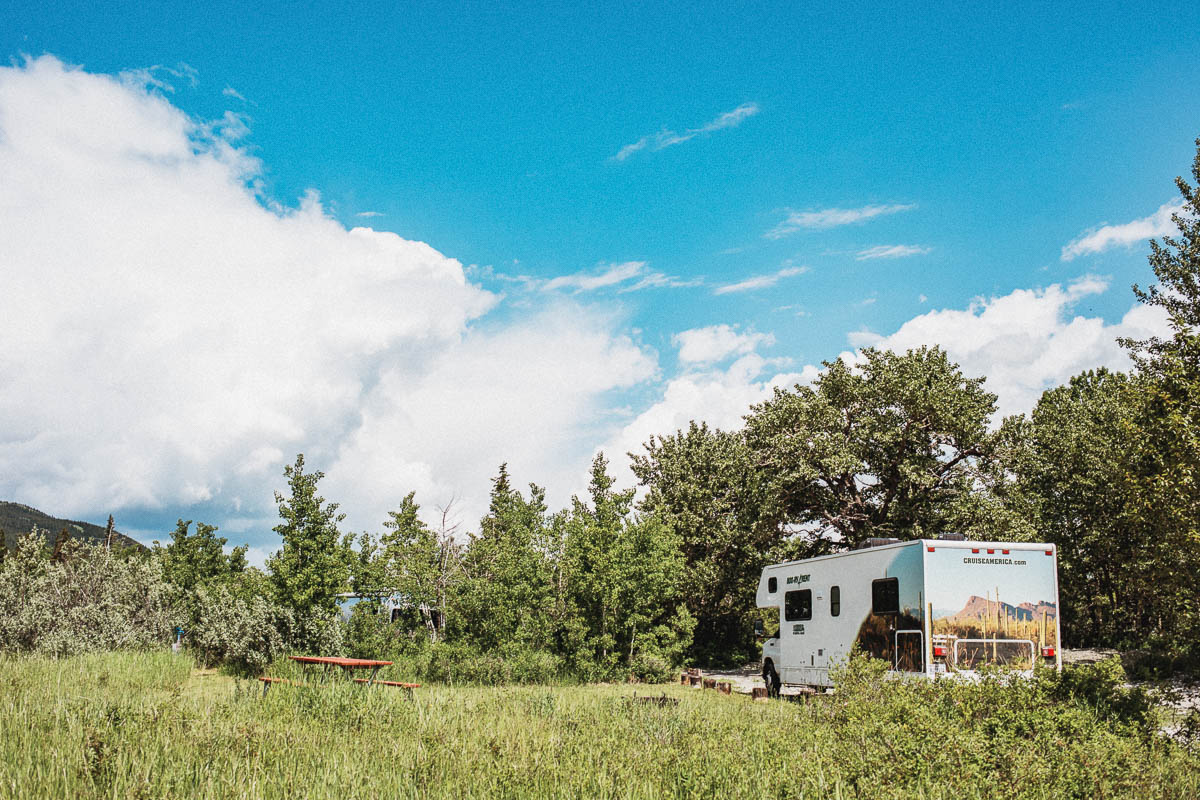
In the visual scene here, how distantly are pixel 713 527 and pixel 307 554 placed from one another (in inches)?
646

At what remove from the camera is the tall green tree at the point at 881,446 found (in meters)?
24.4

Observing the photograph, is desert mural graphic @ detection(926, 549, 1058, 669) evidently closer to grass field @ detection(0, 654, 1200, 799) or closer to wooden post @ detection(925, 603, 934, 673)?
wooden post @ detection(925, 603, 934, 673)

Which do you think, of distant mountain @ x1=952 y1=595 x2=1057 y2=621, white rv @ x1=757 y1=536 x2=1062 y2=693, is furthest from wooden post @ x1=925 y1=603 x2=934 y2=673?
distant mountain @ x1=952 y1=595 x2=1057 y2=621

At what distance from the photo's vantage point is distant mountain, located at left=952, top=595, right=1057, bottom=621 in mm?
13414

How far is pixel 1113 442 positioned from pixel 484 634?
19.2 metres

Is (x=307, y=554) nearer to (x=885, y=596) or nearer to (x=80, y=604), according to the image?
(x=80, y=604)

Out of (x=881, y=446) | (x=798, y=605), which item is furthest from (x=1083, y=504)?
(x=798, y=605)

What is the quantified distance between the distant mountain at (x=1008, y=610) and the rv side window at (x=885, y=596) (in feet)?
3.32

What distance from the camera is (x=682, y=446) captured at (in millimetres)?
33750

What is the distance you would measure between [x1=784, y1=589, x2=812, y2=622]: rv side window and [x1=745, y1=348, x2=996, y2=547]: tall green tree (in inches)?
291

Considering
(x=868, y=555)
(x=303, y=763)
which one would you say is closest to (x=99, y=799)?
(x=303, y=763)

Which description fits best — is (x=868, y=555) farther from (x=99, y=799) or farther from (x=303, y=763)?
(x=99, y=799)

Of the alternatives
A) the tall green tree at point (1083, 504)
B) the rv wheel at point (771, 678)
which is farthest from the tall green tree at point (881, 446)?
the rv wheel at point (771, 678)

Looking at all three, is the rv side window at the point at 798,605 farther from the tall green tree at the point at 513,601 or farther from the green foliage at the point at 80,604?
the green foliage at the point at 80,604
